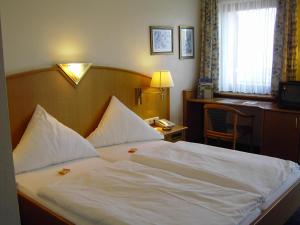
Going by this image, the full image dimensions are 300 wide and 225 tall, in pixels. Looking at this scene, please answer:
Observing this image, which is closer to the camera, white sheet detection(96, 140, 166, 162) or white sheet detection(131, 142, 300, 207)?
white sheet detection(131, 142, 300, 207)

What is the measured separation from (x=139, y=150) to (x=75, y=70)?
1.04 m

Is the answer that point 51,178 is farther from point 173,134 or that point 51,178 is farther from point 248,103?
point 248,103

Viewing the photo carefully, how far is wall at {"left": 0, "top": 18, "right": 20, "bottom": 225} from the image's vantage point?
1050 millimetres

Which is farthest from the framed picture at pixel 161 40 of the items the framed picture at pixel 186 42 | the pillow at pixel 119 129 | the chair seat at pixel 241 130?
the chair seat at pixel 241 130

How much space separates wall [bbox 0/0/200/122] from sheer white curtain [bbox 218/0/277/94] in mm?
526

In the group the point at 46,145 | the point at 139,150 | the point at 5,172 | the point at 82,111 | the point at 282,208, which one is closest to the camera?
the point at 5,172

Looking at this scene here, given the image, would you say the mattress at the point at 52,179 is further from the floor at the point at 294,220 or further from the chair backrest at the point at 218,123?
the chair backrest at the point at 218,123

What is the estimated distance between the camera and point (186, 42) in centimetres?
471

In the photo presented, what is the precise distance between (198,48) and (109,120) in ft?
7.38

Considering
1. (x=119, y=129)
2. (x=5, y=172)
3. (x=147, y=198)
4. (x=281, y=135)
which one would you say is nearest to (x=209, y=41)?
(x=281, y=135)

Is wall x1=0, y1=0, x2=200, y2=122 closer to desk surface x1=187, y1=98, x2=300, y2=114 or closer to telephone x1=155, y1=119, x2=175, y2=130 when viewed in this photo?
desk surface x1=187, y1=98, x2=300, y2=114

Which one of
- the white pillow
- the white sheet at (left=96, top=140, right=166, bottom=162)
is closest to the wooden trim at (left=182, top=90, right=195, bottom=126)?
the white sheet at (left=96, top=140, right=166, bottom=162)

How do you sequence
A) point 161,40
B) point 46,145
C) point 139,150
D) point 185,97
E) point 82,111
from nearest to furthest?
1. point 46,145
2. point 139,150
3. point 82,111
4. point 161,40
5. point 185,97

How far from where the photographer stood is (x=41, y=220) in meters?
2.13
